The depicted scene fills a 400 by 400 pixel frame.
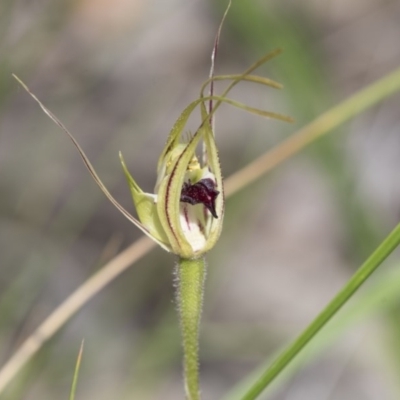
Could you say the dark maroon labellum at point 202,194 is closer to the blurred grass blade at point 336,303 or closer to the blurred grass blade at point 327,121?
the blurred grass blade at point 336,303

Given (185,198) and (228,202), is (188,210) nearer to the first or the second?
(185,198)

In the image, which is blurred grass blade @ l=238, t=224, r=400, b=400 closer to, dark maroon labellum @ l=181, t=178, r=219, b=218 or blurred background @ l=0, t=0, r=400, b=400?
dark maroon labellum @ l=181, t=178, r=219, b=218

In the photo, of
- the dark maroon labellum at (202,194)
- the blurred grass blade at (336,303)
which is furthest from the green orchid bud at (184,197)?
the blurred grass blade at (336,303)

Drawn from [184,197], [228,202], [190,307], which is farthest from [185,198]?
[228,202]

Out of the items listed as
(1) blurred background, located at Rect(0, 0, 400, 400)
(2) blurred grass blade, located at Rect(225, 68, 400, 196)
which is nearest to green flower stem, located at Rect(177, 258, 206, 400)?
(1) blurred background, located at Rect(0, 0, 400, 400)

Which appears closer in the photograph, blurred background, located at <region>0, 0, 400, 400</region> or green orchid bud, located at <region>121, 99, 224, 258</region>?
green orchid bud, located at <region>121, 99, 224, 258</region>
